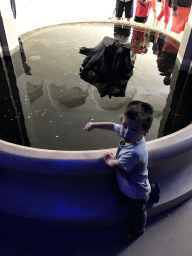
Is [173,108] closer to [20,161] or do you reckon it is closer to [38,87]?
[38,87]

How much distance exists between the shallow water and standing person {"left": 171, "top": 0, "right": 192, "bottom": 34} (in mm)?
1069

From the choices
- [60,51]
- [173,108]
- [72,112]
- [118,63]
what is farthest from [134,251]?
[60,51]

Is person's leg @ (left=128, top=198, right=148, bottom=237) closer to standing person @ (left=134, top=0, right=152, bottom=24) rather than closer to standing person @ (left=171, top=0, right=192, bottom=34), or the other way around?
standing person @ (left=171, top=0, right=192, bottom=34)

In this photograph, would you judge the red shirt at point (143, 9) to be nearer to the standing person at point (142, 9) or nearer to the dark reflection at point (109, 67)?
the standing person at point (142, 9)

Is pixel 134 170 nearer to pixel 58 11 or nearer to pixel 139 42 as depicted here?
pixel 139 42

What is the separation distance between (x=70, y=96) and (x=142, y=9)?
12.9ft

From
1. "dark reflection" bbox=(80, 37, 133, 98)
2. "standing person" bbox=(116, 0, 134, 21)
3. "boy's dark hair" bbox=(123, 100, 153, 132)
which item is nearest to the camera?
"boy's dark hair" bbox=(123, 100, 153, 132)

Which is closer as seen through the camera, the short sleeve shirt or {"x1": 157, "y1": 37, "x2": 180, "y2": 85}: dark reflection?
the short sleeve shirt

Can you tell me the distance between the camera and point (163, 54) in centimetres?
360

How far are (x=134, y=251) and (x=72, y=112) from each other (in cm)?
136

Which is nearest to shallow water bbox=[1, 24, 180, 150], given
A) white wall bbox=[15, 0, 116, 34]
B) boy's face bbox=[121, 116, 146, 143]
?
boy's face bbox=[121, 116, 146, 143]

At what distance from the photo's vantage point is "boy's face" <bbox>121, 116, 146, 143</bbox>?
0.97 m

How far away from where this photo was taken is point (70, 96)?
2.46 metres

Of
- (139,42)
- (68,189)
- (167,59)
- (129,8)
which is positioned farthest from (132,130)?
(129,8)
